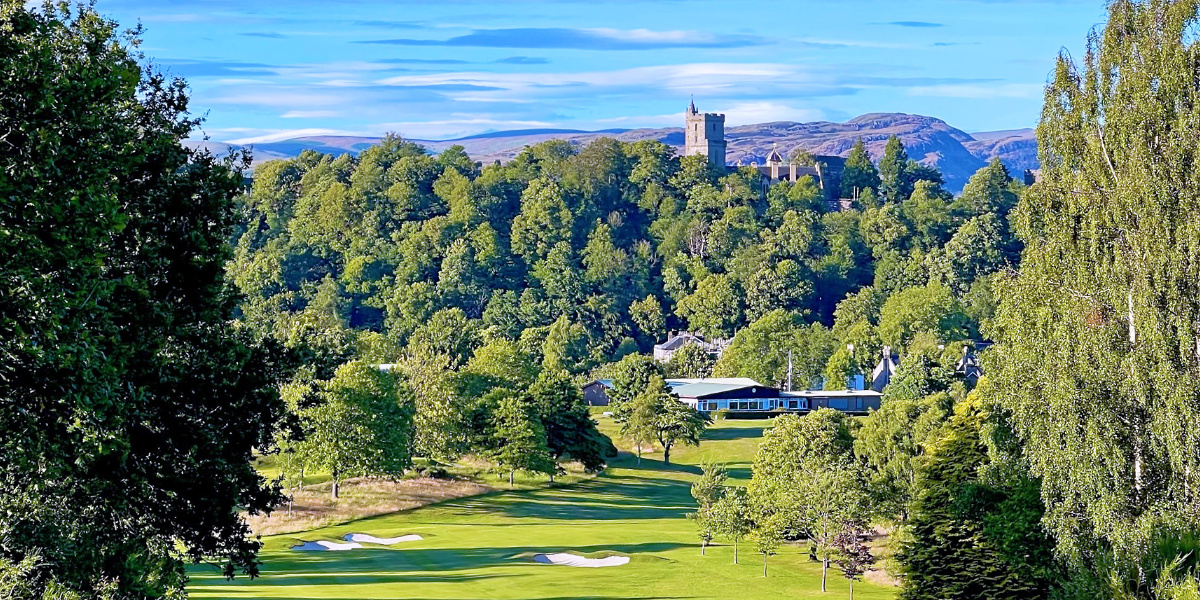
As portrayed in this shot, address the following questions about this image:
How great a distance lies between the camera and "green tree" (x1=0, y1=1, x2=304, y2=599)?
14234 mm

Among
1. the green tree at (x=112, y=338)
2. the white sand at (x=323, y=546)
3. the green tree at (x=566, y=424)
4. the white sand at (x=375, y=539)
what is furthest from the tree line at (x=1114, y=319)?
the green tree at (x=566, y=424)

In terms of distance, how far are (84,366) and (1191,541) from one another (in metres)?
17.0

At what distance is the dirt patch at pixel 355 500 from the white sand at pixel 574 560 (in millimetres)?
10786

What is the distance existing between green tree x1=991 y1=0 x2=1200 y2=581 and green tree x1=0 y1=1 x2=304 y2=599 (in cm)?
1276

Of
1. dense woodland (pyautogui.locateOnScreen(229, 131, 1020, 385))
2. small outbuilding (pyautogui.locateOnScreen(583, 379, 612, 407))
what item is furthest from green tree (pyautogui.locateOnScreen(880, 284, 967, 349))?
small outbuilding (pyautogui.locateOnScreen(583, 379, 612, 407))

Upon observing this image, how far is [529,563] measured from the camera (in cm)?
4794

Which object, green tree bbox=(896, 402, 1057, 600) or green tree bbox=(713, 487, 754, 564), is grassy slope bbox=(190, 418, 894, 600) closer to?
green tree bbox=(713, 487, 754, 564)

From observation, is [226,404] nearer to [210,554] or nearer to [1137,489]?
[210,554]

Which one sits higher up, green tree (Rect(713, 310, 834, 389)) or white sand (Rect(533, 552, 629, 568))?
green tree (Rect(713, 310, 834, 389))

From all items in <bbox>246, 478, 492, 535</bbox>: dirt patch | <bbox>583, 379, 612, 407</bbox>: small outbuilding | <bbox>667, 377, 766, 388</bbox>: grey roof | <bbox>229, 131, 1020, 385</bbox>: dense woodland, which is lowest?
<bbox>246, 478, 492, 535</bbox>: dirt patch

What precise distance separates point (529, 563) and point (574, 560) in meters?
1.89

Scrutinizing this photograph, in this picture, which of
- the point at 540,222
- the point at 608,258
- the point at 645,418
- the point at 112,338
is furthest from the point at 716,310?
the point at 112,338

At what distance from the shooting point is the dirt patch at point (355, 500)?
184ft

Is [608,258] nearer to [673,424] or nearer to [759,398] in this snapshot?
[759,398]
